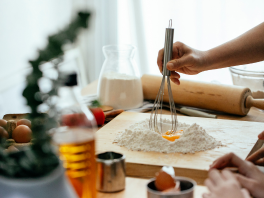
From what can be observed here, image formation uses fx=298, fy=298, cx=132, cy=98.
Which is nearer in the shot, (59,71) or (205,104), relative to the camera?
(59,71)

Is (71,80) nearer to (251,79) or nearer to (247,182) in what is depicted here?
(247,182)

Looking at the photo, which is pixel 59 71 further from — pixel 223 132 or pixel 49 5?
pixel 49 5

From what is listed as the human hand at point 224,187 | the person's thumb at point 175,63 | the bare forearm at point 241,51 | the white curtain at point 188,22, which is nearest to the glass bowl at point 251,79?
the bare forearm at point 241,51

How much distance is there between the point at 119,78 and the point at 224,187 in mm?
851

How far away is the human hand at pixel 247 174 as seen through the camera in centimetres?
56

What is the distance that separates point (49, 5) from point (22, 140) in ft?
5.48

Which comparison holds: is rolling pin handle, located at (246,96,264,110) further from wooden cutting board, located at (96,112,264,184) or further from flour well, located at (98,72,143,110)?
flour well, located at (98,72,143,110)

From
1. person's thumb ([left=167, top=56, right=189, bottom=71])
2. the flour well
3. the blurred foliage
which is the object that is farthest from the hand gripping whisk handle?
the blurred foliage

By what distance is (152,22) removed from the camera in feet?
8.75

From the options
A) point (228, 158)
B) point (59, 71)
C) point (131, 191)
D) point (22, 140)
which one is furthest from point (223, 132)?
point (59, 71)

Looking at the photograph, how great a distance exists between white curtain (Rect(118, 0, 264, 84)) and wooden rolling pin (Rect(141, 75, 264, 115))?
1.27m

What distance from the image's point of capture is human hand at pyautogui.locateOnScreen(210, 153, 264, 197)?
0.56 metres

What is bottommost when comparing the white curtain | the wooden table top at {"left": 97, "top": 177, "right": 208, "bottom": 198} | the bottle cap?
the wooden table top at {"left": 97, "top": 177, "right": 208, "bottom": 198}

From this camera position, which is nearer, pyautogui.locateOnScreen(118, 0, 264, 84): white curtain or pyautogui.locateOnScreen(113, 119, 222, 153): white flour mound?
pyautogui.locateOnScreen(113, 119, 222, 153): white flour mound
